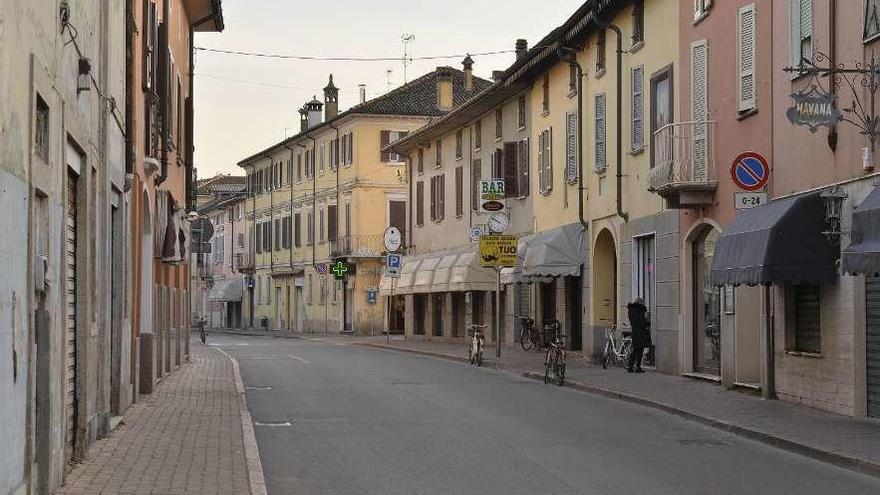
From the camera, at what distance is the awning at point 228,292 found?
289ft

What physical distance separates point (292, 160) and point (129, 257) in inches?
2336

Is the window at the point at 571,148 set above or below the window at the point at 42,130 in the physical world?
above

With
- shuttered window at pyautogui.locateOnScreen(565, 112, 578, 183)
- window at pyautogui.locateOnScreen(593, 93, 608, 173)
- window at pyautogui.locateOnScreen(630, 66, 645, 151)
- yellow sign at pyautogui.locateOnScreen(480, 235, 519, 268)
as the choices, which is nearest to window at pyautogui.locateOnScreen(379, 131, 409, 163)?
shuttered window at pyautogui.locateOnScreen(565, 112, 578, 183)

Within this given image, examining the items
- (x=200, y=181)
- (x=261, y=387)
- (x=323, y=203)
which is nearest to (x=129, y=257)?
(x=261, y=387)

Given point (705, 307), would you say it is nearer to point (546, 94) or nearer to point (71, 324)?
point (546, 94)

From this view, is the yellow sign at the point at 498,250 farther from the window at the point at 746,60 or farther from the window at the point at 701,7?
the window at the point at 746,60

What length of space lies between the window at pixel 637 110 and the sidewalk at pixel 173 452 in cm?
1105

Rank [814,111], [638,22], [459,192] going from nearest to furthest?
[814,111]
[638,22]
[459,192]

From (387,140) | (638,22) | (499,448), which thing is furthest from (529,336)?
(387,140)

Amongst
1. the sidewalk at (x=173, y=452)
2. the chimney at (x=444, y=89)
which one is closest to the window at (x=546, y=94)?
the sidewalk at (x=173, y=452)

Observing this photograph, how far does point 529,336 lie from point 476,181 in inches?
322

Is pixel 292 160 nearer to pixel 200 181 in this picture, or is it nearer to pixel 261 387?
pixel 200 181

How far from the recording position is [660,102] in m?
27.3

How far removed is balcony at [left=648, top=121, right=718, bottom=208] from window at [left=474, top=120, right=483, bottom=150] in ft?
68.0
